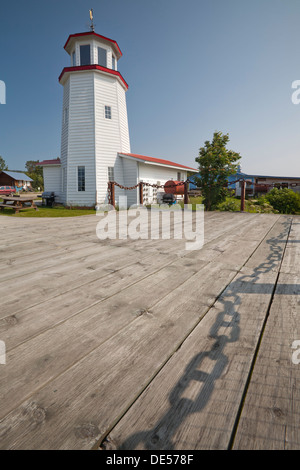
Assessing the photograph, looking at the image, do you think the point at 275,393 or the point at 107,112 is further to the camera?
the point at 107,112

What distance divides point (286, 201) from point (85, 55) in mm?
16389

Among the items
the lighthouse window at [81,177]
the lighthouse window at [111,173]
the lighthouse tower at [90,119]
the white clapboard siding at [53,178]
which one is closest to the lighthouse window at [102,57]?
the lighthouse tower at [90,119]

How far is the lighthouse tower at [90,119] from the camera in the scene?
16.4 m

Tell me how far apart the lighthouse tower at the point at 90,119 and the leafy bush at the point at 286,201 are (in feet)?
35.6

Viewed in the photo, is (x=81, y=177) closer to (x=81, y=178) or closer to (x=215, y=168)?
(x=81, y=178)

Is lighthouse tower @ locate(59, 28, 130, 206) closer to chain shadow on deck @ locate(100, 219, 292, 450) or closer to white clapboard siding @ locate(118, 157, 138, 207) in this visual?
white clapboard siding @ locate(118, 157, 138, 207)

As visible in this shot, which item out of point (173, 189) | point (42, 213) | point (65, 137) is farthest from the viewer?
point (173, 189)

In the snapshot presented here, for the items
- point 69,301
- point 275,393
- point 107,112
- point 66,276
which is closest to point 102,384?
point 275,393

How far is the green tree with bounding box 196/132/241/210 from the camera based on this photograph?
42.2 ft

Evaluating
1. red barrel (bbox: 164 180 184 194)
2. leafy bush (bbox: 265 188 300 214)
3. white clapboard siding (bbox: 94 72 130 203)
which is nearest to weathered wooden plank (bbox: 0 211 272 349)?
leafy bush (bbox: 265 188 300 214)

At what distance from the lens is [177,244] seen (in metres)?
4.52

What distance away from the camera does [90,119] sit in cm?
1634

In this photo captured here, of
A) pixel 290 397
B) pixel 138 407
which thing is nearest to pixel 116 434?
pixel 138 407

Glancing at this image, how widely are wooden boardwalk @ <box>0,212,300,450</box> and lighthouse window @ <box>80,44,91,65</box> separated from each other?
18.5 meters
